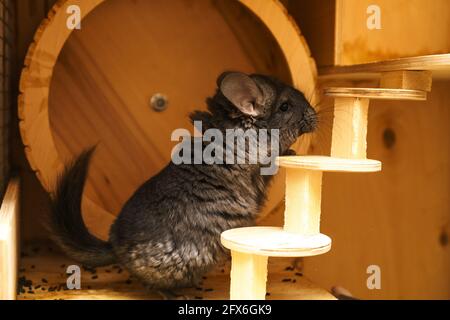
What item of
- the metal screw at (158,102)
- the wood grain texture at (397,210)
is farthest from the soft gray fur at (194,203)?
the wood grain texture at (397,210)

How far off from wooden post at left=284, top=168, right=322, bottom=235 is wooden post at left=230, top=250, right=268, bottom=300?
0.10 m

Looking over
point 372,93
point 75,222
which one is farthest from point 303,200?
point 75,222

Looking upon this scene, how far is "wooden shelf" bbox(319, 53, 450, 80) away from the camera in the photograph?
116cm

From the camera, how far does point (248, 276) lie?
1.18 m

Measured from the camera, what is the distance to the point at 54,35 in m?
1.44

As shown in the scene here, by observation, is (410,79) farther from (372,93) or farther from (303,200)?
(303,200)

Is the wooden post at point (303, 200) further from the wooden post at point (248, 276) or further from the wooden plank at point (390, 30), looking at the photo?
the wooden plank at point (390, 30)

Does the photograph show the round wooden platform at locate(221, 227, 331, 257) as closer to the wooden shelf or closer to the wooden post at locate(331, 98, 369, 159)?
the wooden post at locate(331, 98, 369, 159)

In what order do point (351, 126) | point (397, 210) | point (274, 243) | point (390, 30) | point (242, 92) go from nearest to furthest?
point (274, 243), point (351, 126), point (242, 92), point (390, 30), point (397, 210)

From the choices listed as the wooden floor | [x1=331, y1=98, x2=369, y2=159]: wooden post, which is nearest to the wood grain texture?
the wooden floor

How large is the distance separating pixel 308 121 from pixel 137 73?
538mm
